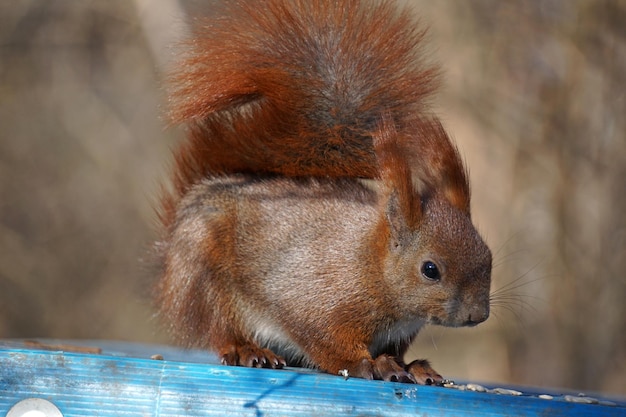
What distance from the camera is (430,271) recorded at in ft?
9.41

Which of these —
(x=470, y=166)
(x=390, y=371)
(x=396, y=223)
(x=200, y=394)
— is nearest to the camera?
(x=200, y=394)

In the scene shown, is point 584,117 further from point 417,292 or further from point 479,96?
point 417,292

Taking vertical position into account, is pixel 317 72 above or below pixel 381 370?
above

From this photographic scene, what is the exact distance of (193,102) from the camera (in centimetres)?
309

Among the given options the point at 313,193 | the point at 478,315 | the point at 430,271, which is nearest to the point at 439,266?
the point at 430,271

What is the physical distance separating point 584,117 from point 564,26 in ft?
2.17

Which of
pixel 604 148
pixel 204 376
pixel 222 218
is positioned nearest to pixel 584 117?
pixel 604 148

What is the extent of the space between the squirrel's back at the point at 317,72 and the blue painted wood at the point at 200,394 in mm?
978

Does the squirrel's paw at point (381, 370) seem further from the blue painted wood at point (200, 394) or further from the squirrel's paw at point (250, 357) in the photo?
the squirrel's paw at point (250, 357)

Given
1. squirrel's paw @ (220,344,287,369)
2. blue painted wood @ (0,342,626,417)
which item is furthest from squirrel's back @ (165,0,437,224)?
blue painted wood @ (0,342,626,417)

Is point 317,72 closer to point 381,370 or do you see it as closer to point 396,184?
point 396,184

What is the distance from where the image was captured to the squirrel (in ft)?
9.56

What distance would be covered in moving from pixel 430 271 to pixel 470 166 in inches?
156

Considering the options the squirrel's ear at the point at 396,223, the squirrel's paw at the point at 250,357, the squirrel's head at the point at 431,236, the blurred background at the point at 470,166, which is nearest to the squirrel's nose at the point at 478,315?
the squirrel's head at the point at 431,236
